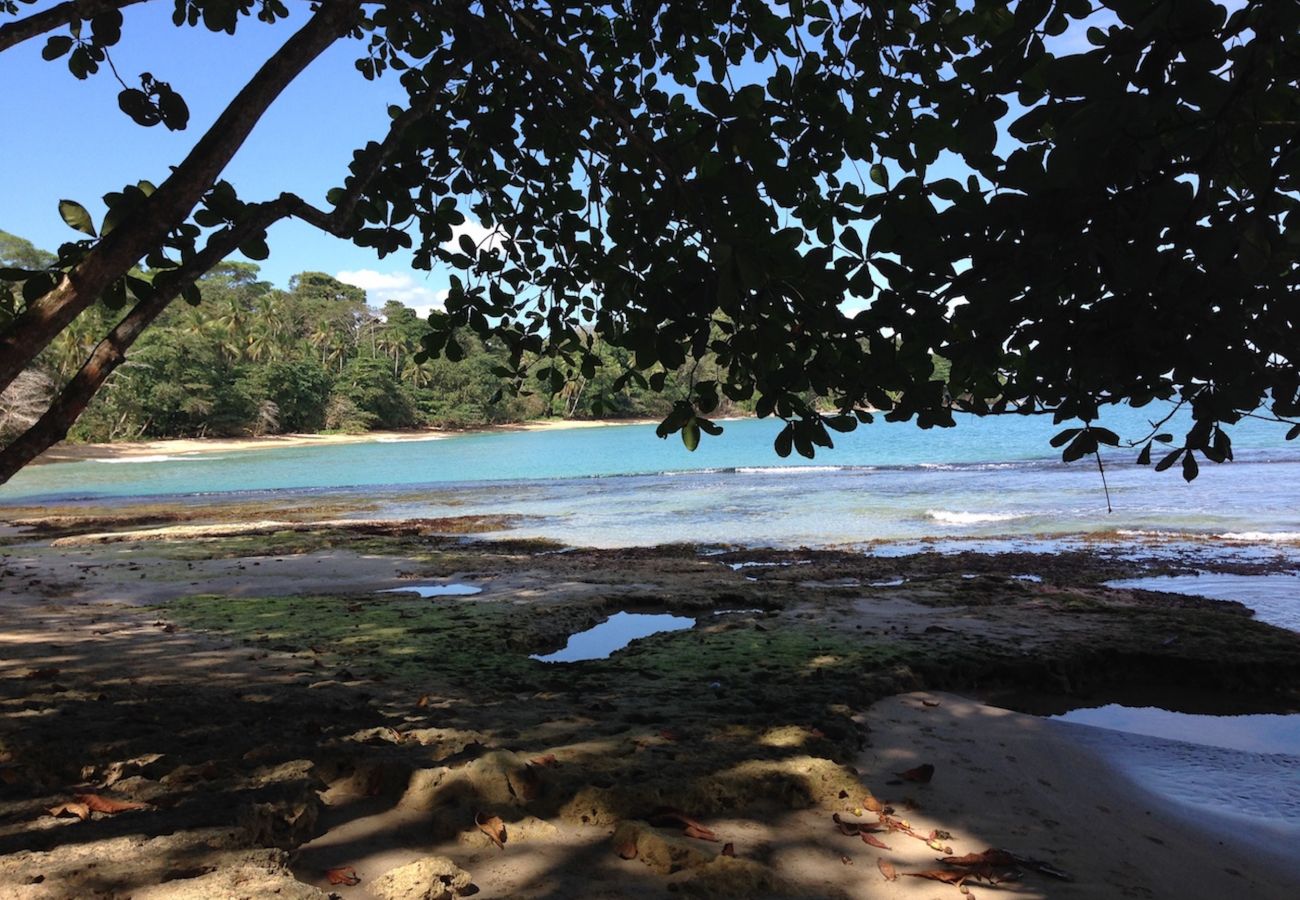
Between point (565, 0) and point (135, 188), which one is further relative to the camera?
point (565, 0)

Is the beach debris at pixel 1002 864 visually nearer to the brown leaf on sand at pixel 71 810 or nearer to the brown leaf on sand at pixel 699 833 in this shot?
the brown leaf on sand at pixel 699 833

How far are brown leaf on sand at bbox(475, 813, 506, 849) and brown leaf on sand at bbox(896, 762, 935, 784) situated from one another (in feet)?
5.66

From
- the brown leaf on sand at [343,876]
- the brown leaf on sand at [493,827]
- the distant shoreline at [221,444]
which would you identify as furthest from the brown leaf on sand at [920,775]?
the distant shoreline at [221,444]

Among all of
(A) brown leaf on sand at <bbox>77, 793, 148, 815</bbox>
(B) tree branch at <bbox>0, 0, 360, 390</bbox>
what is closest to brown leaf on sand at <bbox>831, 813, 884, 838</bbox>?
(A) brown leaf on sand at <bbox>77, 793, 148, 815</bbox>

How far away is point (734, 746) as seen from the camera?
3.53 m

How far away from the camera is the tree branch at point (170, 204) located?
2568 millimetres

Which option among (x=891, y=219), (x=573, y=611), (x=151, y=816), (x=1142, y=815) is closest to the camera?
(x=891, y=219)

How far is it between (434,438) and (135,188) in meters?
74.5

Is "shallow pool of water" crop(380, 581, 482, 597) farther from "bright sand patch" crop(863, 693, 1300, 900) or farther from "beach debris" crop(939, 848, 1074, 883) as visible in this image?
"beach debris" crop(939, 848, 1074, 883)

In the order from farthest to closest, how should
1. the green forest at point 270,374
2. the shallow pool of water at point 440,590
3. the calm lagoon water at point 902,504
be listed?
the green forest at point 270,374
the shallow pool of water at point 440,590
the calm lagoon water at point 902,504

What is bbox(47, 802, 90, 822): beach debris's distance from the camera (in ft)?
8.48

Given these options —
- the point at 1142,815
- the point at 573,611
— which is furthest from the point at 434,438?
the point at 1142,815

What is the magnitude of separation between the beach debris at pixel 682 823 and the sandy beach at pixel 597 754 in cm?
1

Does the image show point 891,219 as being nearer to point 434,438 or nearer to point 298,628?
point 298,628
